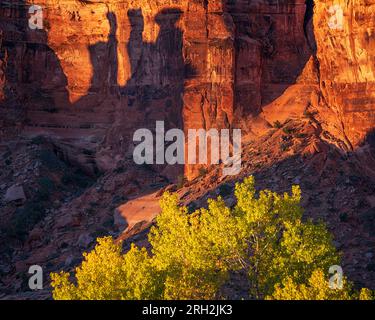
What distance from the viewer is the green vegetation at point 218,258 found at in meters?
41.1

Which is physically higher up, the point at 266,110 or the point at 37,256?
the point at 266,110

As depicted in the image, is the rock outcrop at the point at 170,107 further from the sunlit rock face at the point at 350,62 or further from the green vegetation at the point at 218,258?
the green vegetation at the point at 218,258

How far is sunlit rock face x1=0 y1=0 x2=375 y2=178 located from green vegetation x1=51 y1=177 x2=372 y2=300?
20.3m

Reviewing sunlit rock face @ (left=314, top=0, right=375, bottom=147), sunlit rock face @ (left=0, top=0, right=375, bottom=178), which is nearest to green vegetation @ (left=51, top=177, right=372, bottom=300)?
sunlit rock face @ (left=314, top=0, right=375, bottom=147)

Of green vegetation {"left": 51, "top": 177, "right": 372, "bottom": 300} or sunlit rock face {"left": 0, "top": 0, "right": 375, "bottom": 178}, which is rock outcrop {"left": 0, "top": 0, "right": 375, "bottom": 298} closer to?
sunlit rock face {"left": 0, "top": 0, "right": 375, "bottom": 178}

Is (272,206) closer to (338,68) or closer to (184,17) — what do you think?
(338,68)

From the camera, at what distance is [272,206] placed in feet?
152

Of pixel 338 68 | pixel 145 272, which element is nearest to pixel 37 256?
pixel 338 68

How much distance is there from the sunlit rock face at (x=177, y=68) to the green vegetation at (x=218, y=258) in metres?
20.3

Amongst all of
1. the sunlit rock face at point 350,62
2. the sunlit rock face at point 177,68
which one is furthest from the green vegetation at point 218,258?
the sunlit rock face at point 177,68

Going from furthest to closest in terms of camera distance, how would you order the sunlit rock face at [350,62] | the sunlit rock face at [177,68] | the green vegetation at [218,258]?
1. the sunlit rock face at [177,68]
2. the sunlit rock face at [350,62]
3. the green vegetation at [218,258]

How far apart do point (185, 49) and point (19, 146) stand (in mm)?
16708

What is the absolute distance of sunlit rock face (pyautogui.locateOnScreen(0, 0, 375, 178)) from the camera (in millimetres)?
64188
